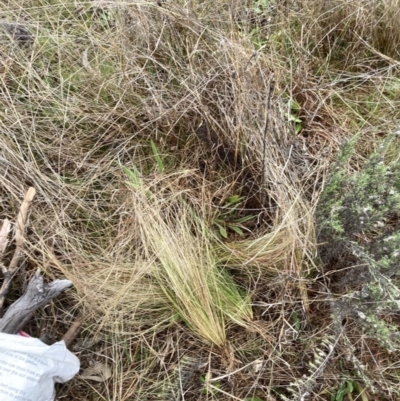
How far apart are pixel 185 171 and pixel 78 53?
62 centimetres

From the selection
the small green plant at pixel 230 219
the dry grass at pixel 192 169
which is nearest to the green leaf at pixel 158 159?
the dry grass at pixel 192 169

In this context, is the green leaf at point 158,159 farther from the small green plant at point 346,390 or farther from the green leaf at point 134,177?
the small green plant at point 346,390

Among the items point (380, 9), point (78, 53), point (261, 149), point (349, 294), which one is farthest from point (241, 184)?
point (380, 9)

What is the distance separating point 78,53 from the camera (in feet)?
5.95

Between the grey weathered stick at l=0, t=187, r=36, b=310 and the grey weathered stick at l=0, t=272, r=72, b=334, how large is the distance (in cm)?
8

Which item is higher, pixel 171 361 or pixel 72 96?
pixel 72 96

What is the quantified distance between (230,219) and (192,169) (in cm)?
21

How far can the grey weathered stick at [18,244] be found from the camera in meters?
1.46

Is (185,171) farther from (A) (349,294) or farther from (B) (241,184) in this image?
(A) (349,294)

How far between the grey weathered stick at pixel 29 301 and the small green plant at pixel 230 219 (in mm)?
508

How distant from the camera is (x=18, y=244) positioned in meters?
1.52

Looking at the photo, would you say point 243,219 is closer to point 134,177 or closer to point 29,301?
point 134,177

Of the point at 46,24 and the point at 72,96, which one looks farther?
the point at 46,24

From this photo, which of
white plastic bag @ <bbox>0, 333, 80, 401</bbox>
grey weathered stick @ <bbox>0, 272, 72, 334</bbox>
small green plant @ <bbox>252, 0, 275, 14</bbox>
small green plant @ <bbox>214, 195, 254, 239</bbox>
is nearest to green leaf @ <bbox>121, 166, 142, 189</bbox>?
small green plant @ <bbox>214, 195, 254, 239</bbox>
